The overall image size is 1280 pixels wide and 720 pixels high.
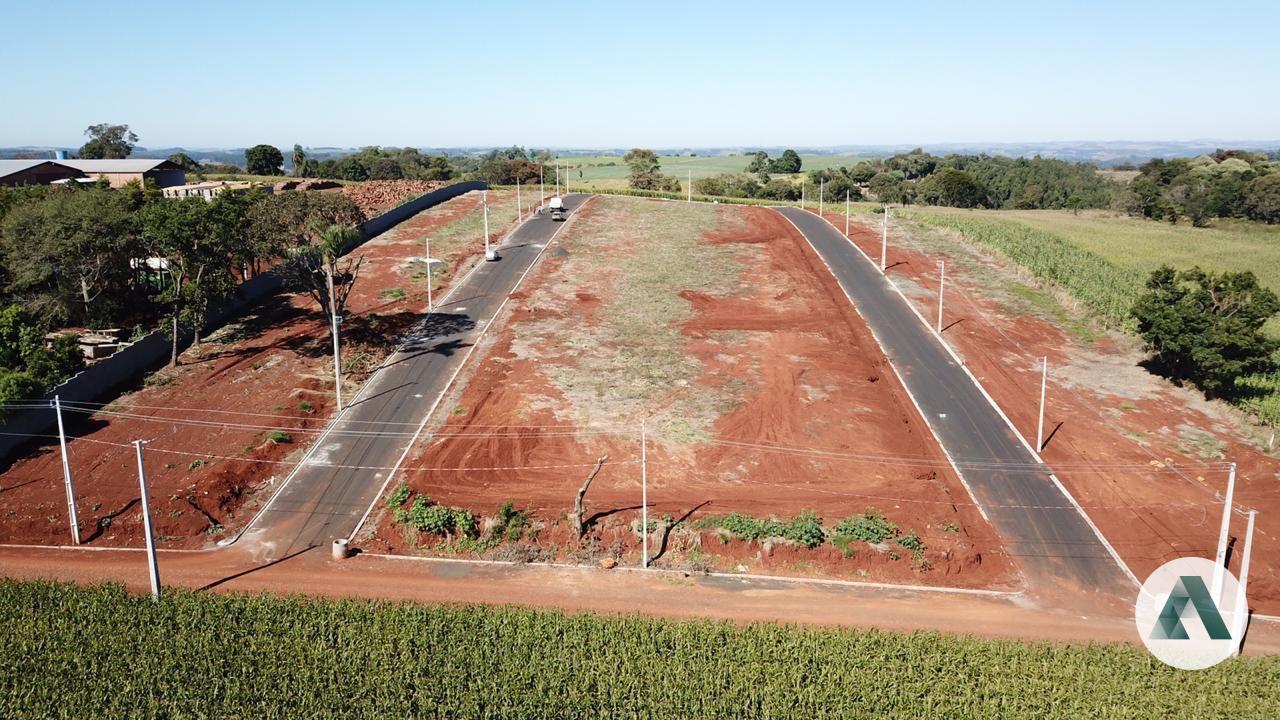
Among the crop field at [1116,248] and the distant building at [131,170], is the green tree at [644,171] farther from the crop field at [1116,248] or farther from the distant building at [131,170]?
the distant building at [131,170]

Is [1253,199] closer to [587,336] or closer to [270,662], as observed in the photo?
[587,336]

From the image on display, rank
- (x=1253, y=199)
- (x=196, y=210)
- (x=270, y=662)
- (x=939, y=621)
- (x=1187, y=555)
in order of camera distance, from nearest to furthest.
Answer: (x=270, y=662) → (x=939, y=621) → (x=1187, y=555) → (x=196, y=210) → (x=1253, y=199)

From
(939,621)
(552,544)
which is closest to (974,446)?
(939,621)

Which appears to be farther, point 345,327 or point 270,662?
point 345,327

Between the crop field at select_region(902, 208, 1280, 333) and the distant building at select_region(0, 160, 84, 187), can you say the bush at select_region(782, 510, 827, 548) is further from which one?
the distant building at select_region(0, 160, 84, 187)

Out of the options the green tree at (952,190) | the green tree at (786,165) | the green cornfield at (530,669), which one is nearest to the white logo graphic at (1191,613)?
the green cornfield at (530,669)

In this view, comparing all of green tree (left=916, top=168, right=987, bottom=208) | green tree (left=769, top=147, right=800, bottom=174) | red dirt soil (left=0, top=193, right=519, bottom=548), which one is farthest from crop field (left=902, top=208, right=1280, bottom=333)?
green tree (left=769, top=147, right=800, bottom=174)

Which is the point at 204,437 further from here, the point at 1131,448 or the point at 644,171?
the point at 644,171

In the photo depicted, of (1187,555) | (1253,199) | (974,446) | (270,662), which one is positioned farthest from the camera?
(1253,199)
